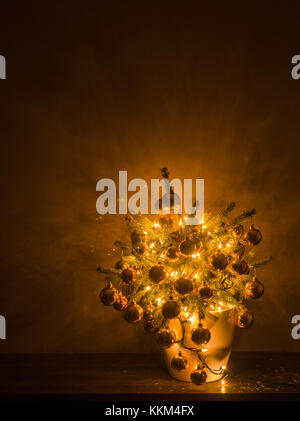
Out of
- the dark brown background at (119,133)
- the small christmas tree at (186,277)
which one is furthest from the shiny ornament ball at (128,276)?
the dark brown background at (119,133)

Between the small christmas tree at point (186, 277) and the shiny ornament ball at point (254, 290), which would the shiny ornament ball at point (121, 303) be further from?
the shiny ornament ball at point (254, 290)

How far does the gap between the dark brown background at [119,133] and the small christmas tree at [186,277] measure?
0.29 m

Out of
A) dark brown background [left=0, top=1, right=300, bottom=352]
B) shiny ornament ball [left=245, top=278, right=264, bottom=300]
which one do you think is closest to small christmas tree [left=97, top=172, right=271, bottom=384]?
A: shiny ornament ball [left=245, top=278, right=264, bottom=300]

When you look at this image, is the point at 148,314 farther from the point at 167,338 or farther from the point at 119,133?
the point at 119,133

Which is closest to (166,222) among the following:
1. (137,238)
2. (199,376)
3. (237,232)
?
(137,238)

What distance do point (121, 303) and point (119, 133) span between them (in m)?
0.61

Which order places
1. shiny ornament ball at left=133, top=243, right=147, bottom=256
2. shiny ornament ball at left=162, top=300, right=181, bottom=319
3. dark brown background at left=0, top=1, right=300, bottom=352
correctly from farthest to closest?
dark brown background at left=0, top=1, right=300, bottom=352 < shiny ornament ball at left=133, top=243, right=147, bottom=256 < shiny ornament ball at left=162, top=300, right=181, bottom=319

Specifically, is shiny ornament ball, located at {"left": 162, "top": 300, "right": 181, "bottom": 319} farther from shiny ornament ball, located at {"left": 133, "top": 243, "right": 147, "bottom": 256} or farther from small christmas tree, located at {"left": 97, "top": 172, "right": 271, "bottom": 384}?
shiny ornament ball, located at {"left": 133, "top": 243, "right": 147, "bottom": 256}

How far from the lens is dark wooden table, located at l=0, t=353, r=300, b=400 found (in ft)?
3.12

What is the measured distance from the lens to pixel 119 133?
127 cm

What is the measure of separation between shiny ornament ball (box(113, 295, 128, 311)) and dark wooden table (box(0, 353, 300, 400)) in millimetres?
226

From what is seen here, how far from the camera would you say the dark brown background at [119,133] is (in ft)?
4.12

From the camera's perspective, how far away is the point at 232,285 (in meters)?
0.98

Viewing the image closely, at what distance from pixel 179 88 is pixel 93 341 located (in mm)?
955
